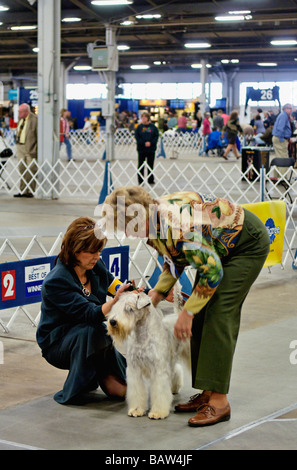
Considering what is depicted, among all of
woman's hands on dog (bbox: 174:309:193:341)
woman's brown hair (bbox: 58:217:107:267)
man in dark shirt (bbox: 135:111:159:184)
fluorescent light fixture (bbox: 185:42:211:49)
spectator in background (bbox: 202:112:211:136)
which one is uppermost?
fluorescent light fixture (bbox: 185:42:211:49)

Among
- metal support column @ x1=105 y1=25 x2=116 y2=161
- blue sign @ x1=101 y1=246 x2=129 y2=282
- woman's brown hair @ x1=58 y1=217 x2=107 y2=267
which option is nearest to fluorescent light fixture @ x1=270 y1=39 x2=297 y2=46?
metal support column @ x1=105 y1=25 x2=116 y2=161

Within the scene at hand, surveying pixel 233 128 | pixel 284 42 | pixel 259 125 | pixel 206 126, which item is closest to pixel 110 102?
pixel 233 128

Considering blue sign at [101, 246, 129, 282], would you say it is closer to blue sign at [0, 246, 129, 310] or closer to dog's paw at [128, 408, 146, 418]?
blue sign at [0, 246, 129, 310]

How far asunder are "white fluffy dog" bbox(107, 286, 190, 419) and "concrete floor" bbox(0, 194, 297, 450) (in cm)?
8

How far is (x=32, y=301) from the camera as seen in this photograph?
473 centimetres

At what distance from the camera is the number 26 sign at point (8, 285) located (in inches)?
175

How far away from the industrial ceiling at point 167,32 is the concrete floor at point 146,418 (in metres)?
9.66

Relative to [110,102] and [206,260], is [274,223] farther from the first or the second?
[110,102]

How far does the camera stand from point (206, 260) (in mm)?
2881

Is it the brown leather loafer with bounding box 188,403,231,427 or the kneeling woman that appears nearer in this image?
the brown leather loafer with bounding box 188,403,231,427

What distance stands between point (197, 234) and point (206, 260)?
0.35 feet

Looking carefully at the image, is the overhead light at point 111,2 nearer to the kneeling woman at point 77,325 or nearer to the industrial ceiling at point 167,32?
the industrial ceiling at point 167,32

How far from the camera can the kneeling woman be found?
338cm

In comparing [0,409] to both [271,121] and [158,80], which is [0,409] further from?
[158,80]
